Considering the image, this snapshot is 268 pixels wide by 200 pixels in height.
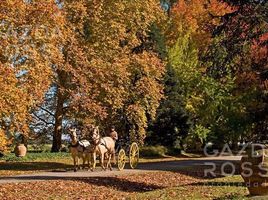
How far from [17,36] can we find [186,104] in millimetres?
25312

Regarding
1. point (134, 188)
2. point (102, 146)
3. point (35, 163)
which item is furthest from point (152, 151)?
point (134, 188)

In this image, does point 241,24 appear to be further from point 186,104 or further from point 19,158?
point 186,104

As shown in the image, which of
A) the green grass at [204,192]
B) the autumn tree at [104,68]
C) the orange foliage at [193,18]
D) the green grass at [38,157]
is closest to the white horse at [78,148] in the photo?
the autumn tree at [104,68]

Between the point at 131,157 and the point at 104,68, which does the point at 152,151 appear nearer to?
the point at 104,68

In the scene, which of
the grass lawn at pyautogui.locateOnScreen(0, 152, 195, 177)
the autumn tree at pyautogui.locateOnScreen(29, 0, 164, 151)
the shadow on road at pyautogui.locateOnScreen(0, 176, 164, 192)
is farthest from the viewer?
the autumn tree at pyautogui.locateOnScreen(29, 0, 164, 151)

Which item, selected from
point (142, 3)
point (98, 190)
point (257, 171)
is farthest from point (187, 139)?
point (257, 171)

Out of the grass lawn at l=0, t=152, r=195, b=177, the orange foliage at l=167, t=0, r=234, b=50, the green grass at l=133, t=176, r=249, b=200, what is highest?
the orange foliage at l=167, t=0, r=234, b=50

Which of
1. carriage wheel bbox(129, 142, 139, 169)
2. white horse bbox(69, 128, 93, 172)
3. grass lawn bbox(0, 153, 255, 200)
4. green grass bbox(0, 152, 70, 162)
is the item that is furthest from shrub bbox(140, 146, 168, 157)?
white horse bbox(69, 128, 93, 172)

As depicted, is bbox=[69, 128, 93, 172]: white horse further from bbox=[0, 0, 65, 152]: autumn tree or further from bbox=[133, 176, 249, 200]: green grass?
bbox=[133, 176, 249, 200]: green grass

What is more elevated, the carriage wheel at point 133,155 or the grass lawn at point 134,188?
the carriage wheel at point 133,155

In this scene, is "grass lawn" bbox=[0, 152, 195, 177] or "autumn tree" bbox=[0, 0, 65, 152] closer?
"autumn tree" bbox=[0, 0, 65, 152]

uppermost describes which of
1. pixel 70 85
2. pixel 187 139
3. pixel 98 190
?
pixel 70 85

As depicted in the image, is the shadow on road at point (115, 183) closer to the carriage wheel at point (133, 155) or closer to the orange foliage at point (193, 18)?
the carriage wheel at point (133, 155)

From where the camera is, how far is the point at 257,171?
1566 centimetres
